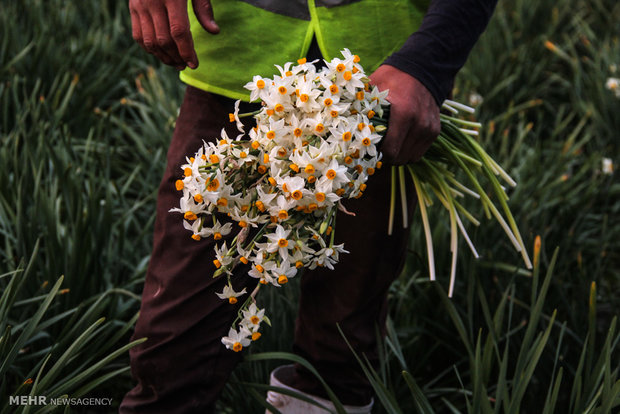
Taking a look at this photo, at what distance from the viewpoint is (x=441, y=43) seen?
124cm

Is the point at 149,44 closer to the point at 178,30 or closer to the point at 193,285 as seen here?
the point at 178,30

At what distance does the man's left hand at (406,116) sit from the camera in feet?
3.76

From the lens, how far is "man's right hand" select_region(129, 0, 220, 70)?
1121 mm

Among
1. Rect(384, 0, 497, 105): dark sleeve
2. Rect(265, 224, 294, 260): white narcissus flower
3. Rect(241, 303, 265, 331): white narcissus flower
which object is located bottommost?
Rect(241, 303, 265, 331): white narcissus flower

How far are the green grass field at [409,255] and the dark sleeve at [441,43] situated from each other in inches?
17.9

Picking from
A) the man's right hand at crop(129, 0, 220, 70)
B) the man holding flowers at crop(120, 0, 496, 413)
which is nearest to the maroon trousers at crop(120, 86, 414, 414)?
the man holding flowers at crop(120, 0, 496, 413)

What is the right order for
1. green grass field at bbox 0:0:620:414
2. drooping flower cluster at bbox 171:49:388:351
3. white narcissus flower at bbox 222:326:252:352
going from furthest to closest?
green grass field at bbox 0:0:620:414 → white narcissus flower at bbox 222:326:252:352 → drooping flower cluster at bbox 171:49:388:351

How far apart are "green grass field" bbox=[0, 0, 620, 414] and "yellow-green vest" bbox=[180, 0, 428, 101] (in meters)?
0.54

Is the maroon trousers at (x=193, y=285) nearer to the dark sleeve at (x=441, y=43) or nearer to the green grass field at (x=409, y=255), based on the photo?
the green grass field at (x=409, y=255)

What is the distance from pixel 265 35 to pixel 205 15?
131mm

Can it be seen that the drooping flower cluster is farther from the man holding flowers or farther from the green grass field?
the green grass field

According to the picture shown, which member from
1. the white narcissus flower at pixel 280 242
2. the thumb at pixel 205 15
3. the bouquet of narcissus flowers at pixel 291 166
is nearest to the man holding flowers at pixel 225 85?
the thumb at pixel 205 15

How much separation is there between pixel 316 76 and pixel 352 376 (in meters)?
0.82

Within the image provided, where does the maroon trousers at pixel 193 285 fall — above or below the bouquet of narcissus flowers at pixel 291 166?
below
